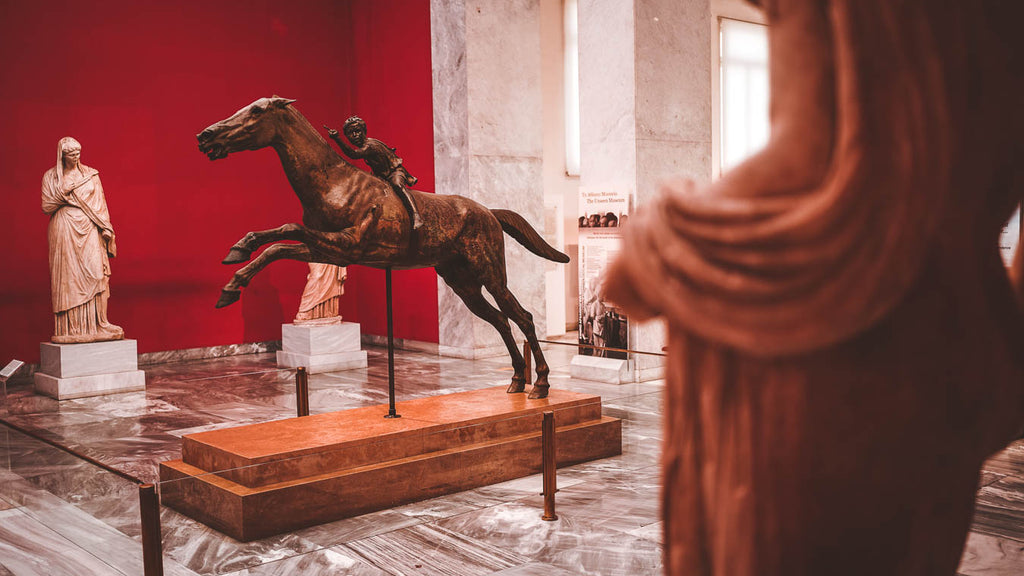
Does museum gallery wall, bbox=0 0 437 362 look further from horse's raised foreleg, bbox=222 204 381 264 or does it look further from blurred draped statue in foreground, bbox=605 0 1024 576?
blurred draped statue in foreground, bbox=605 0 1024 576

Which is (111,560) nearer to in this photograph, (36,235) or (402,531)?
(402,531)

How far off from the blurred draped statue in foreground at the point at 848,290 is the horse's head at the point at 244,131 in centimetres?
419

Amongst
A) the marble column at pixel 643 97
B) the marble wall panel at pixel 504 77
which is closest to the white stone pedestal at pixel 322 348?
the marble wall panel at pixel 504 77

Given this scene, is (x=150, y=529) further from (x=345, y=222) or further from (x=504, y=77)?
(x=504, y=77)

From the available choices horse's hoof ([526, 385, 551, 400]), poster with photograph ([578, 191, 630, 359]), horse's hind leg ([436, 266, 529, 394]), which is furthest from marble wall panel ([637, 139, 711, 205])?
horse's hoof ([526, 385, 551, 400])

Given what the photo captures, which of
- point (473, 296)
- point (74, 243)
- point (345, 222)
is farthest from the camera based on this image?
point (74, 243)

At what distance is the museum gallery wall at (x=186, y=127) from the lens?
1119 centimetres

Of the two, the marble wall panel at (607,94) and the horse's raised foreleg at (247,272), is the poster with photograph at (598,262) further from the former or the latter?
the horse's raised foreleg at (247,272)

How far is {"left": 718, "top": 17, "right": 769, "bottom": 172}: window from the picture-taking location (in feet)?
59.6

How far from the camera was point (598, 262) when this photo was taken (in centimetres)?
936

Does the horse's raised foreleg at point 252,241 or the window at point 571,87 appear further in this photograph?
the window at point 571,87

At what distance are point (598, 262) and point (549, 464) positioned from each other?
495 cm

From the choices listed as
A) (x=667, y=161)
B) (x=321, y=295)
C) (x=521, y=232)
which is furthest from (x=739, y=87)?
(x=521, y=232)

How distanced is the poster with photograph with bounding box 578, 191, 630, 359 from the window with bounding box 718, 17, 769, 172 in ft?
30.8
